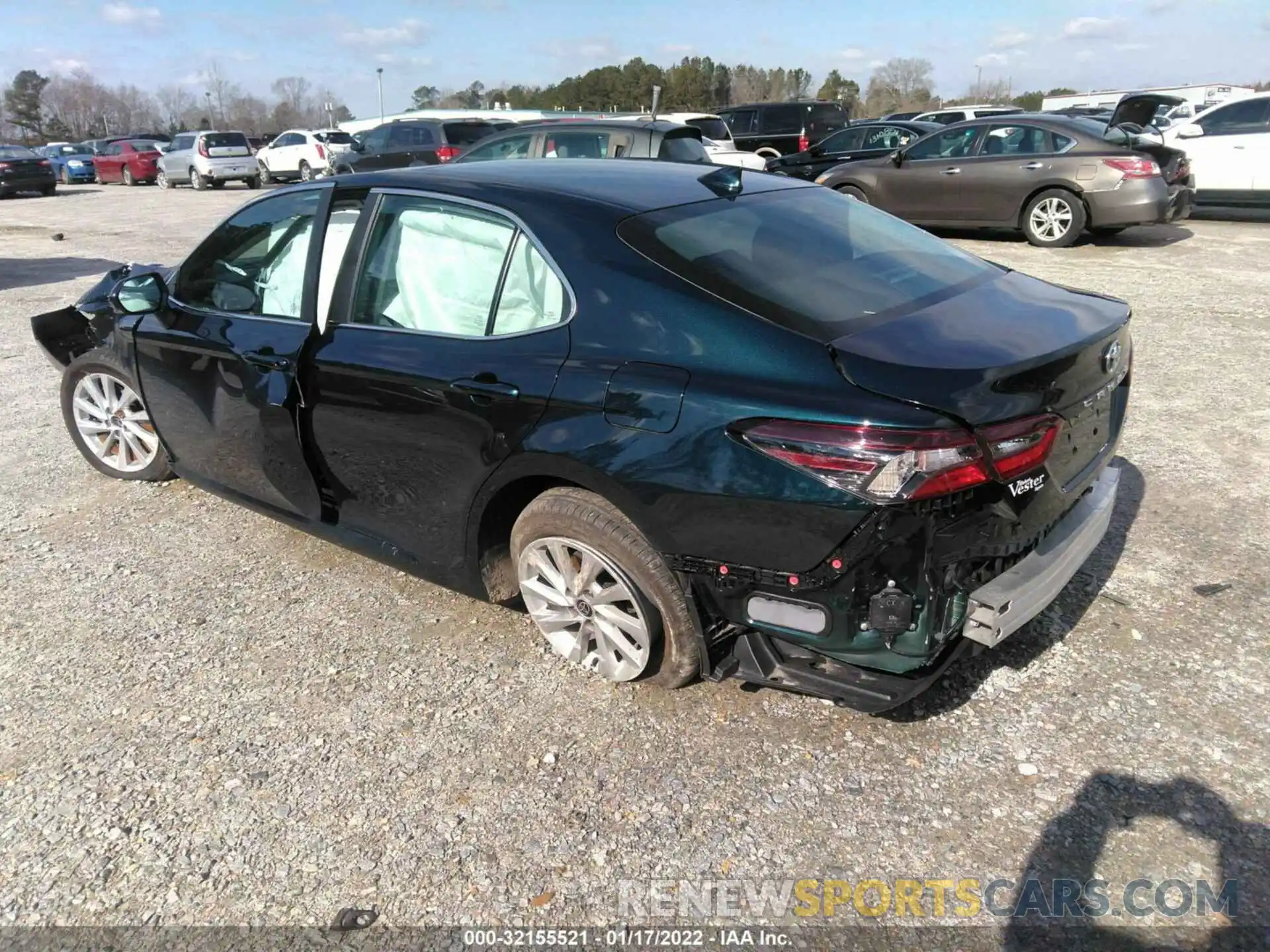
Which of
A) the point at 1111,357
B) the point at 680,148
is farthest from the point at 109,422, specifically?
the point at 680,148

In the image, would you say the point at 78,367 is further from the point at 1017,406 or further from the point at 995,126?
the point at 995,126

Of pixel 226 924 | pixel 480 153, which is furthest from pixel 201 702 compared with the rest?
pixel 480 153

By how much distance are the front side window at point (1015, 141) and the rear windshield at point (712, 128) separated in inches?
245

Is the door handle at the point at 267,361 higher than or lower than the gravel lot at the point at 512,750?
higher

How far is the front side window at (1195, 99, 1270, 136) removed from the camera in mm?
13078

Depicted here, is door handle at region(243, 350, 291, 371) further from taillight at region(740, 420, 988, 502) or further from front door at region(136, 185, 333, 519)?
taillight at region(740, 420, 988, 502)

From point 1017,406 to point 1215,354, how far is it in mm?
5424

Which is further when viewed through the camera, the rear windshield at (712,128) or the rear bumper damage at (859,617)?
the rear windshield at (712,128)

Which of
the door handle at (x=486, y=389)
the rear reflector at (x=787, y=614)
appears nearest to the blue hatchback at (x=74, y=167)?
the door handle at (x=486, y=389)

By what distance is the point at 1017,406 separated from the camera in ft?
7.93

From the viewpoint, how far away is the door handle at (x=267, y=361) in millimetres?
3557

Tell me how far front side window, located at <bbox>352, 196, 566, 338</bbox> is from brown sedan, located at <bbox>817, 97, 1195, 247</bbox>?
387 inches

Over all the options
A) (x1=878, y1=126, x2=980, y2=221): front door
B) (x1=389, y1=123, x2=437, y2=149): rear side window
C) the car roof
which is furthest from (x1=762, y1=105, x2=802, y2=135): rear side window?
the car roof

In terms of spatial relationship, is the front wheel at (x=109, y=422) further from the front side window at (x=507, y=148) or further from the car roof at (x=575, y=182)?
the front side window at (x=507, y=148)
